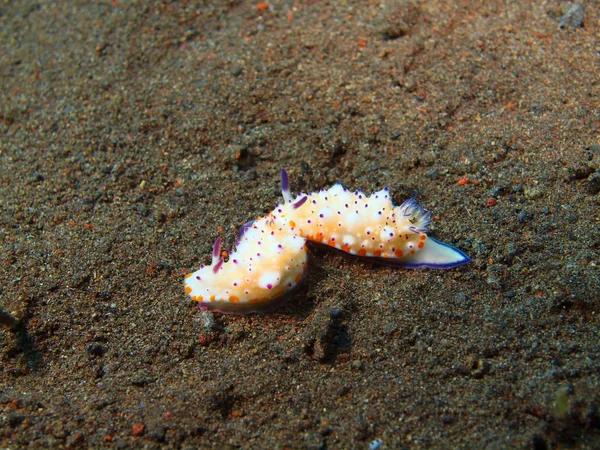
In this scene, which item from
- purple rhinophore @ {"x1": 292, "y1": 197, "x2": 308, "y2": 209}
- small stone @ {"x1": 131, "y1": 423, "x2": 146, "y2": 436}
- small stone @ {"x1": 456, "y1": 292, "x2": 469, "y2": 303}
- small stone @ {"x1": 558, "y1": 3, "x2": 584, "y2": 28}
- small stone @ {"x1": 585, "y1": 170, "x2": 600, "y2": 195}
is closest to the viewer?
small stone @ {"x1": 131, "y1": 423, "x2": 146, "y2": 436}

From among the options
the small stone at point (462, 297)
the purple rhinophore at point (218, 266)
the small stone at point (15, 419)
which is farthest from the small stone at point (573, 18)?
the small stone at point (15, 419)

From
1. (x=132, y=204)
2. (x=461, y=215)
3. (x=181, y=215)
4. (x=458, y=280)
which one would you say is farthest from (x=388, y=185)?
(x=132, y=204)

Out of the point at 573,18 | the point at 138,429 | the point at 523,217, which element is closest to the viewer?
the point at 138,429

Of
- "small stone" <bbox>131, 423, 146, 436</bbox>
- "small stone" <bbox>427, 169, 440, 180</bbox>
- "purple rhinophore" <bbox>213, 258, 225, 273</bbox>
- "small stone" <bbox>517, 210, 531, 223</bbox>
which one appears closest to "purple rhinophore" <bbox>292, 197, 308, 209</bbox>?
"purple rhinophore" <bbox>213, 258, 225, 273</bbox>

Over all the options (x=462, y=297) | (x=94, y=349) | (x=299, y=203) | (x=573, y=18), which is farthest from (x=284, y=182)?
(x=573, y=18)

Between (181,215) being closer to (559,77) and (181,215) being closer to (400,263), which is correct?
(400,263)

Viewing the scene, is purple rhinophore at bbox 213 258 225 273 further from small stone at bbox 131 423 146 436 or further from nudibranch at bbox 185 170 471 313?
small stone at bbox 131 423 146 436

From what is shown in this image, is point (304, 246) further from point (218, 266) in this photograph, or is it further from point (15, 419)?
point (15, 419)

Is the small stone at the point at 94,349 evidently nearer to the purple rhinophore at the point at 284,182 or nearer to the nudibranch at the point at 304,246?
the nudibranch at the point at 304,246

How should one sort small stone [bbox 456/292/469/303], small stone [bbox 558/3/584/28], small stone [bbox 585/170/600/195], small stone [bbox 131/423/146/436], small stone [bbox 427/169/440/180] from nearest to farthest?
small stone [bbox 131/423/146/436] → small stone [bbox 456/292/469/303] → small stone [bbox 585/170/600/195] → small stone [bbox 427/169/440/180] → small stone [bbox 558/3/584/28]
